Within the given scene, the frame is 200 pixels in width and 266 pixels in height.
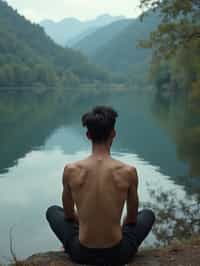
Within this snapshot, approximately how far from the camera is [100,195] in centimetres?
407

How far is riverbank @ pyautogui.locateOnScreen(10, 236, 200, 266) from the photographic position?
Answer: 456 cm

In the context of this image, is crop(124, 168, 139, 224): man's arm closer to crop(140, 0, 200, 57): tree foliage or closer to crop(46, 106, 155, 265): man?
crop(46, 106, 155, 265): man

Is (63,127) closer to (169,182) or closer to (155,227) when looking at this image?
(169,182)

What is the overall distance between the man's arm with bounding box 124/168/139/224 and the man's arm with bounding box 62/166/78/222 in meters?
0.55

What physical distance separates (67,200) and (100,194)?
0.45 meters

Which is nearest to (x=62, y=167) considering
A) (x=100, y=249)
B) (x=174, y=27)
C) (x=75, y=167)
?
(x=174, y=27)

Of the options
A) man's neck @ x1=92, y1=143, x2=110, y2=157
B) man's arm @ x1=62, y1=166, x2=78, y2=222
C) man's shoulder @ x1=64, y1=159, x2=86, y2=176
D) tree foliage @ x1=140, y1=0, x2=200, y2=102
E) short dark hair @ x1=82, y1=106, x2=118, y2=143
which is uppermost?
tree foliage @ x1=140, y1=0, x2=200, y2=102

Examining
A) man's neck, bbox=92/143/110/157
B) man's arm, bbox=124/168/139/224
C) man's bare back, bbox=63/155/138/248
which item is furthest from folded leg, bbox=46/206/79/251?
man's neck, bbox=92/143/110/157

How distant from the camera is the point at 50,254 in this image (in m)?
4.93

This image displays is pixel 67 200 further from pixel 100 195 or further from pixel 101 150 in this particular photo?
pixel 101 150

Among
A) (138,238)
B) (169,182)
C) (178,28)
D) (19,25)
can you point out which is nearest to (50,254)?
(138,238)

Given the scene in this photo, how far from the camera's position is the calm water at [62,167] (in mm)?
10348

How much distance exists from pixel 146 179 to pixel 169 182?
942mm

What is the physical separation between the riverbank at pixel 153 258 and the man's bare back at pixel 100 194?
20.1 inches
